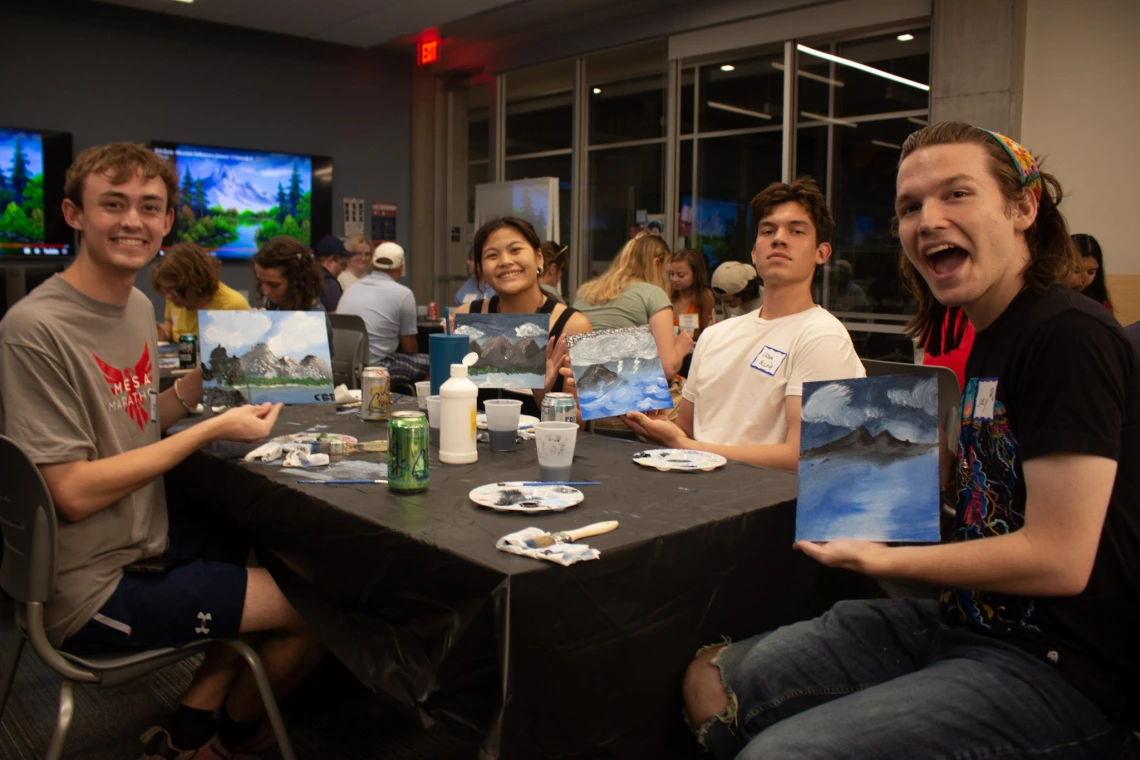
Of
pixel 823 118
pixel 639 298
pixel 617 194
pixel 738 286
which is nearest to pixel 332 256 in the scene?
pixel 617 194

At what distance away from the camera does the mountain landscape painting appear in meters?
8.29

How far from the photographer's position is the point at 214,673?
196 centimetres

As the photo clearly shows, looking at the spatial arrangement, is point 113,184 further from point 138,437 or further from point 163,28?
point 163,28

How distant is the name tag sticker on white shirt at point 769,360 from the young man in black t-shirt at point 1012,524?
840 mm

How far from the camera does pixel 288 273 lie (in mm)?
3959

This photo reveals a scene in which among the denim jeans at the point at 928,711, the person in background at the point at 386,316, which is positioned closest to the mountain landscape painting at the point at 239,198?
the person in background at the point at 386,316

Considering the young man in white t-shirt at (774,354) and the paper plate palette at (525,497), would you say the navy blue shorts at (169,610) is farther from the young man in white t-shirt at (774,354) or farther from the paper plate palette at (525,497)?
the young man in white t-shirt at (774,354)

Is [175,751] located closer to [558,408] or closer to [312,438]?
[312,438]

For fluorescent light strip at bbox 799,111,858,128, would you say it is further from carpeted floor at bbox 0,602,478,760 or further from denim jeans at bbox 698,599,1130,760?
denim jeans at bbox 698,599,1130,760

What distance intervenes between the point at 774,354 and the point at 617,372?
450 mm

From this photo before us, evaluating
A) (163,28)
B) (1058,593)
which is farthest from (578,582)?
(163,28)

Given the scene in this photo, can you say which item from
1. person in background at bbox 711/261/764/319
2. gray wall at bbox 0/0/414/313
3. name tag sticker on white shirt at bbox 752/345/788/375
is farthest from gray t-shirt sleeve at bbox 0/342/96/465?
gray wall at bbox 0/0/414/313

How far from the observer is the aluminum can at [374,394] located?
253 cm

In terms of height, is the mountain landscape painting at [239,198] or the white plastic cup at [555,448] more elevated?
the mountain landscape painting at [239,198]
